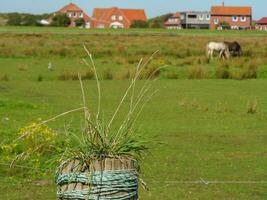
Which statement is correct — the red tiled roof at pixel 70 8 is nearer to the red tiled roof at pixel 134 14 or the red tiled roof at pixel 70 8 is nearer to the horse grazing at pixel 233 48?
the red tiled roof at pixel 134 14

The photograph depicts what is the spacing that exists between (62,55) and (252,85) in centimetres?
1956

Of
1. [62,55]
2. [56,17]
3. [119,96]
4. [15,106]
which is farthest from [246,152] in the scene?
[56,17]

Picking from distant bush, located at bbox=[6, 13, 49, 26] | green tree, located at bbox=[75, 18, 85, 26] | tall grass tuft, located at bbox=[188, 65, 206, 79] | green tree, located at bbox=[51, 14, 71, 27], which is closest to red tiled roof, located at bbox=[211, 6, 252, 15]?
green tree, located at bbox=[75, 18, 85, 26]

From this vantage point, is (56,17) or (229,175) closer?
(229,175)

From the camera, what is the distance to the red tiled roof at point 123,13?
15900 centimetres

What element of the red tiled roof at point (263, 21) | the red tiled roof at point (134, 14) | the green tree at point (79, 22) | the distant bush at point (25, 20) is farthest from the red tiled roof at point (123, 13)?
the red tiled roof at point (263, 21)

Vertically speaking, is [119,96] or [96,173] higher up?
[96,173]

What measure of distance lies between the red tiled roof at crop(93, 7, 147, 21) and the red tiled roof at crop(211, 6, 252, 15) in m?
15.6

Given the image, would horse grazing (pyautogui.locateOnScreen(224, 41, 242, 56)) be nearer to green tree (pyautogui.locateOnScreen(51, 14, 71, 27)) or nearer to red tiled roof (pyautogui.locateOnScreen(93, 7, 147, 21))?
green tree (pyautogui.locateOnScreen(51, 14, 71, 27))

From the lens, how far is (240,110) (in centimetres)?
1894

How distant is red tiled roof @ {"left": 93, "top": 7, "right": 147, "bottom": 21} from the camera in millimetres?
159000

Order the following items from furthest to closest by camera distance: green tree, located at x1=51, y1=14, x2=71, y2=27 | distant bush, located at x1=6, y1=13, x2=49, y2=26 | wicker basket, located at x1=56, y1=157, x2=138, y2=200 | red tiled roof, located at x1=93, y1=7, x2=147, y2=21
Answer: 1. red tiled roof, located at x1=93, y1=7, x2=147, y2=21
2. distant bush, located at x1=6, y1=13, x2=49, y2=26
3. green tree, located at x1=51, y1=14, x2=71, y2=27
4. wicker basket, located at x1=56, y1=157, x2=138, y2=200

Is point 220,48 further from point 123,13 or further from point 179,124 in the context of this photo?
point 123,13

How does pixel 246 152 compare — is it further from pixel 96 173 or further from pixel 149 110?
pixel 96 173
